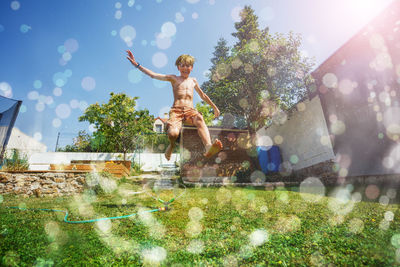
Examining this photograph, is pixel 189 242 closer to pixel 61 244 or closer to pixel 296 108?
pixel 61 244

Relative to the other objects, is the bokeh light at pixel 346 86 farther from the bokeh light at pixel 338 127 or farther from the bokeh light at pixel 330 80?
the bokeh light at pixel 338 127

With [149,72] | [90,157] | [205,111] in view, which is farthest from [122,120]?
[149,72]

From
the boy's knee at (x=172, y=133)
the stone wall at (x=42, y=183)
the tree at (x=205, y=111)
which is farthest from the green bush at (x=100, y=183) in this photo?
the tree at (x=205, y=111)

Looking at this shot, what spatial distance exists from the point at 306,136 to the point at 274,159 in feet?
8.42

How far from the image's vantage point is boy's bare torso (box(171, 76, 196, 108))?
11.9 feet

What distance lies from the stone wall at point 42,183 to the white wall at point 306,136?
1024 centimetres

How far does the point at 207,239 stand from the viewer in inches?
75.9

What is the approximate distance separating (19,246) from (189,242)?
155cm

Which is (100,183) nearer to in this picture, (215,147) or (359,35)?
(215,147)

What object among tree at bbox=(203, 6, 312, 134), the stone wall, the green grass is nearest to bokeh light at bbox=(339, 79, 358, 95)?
tree at bbox=(203, 6, 312, 134)

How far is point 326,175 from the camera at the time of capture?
8.23 metres

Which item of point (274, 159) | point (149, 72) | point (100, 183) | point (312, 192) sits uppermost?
point (149, 72)

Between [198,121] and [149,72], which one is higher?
[149,72]

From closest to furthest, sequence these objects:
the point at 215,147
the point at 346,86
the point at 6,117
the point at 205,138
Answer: the point at 215,147
the point at 205,138
the point at 6,117
the point at 346,86
